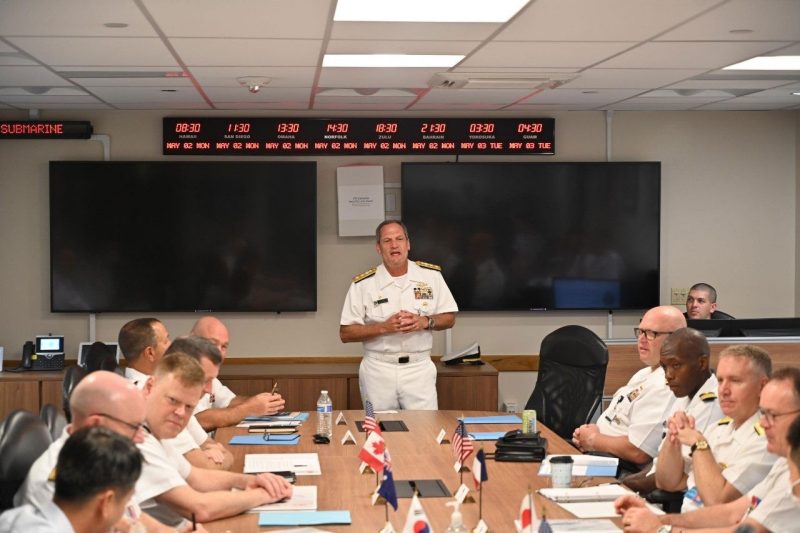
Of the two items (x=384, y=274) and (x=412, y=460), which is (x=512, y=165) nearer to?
(x=384, y=274)

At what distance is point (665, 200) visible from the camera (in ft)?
29.2

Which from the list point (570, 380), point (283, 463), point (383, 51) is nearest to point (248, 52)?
point (383, 51)

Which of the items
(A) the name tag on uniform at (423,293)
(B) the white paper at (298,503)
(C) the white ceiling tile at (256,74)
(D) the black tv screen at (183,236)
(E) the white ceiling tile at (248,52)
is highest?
(C) the white ceiling tile at (256,74)

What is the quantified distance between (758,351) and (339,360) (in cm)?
507

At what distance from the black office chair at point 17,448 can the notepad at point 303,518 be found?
0.79 metres

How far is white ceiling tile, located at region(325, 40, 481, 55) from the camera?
18.3 feet

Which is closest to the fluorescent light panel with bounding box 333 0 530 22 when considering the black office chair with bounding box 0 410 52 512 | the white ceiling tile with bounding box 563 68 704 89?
the white ceiling tile with bounding box 563 68 704 89

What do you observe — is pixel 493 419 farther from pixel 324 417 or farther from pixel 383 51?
pixel 383 51

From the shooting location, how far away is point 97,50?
18.8 ft

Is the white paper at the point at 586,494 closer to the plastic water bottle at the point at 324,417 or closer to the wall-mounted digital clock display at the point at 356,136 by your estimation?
the plastic water bottle at the point at 324,417

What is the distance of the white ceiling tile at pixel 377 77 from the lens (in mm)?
6500

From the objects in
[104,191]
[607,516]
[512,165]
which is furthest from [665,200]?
[607,516]

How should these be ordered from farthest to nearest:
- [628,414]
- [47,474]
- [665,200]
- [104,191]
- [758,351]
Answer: [665,200], [104,191], [628,414], [758,351], [47,474]

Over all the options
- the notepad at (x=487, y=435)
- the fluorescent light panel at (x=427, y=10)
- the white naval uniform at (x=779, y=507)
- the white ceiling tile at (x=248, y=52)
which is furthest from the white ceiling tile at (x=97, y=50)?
the white naval uniform at (x=779, y=507)
